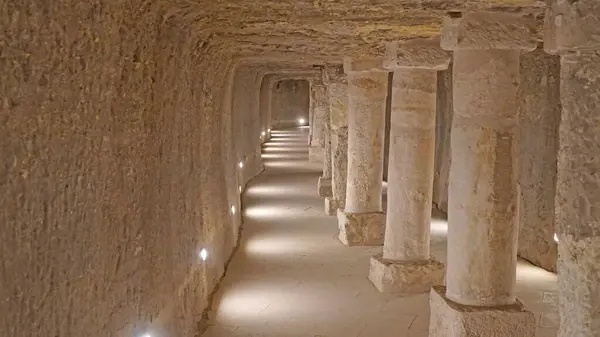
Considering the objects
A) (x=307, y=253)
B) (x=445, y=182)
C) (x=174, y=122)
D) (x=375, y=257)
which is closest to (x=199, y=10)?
(x=174, y=122)

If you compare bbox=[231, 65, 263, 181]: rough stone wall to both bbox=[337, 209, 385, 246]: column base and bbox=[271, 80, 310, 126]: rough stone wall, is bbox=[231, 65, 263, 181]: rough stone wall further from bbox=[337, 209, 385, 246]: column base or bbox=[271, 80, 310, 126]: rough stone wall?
bbox=[271, 80, 310, 126]: rough stone wall

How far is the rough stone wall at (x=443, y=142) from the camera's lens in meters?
15.3

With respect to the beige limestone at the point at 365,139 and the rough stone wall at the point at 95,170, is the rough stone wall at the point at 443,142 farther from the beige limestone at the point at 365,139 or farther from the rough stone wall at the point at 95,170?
the rough stone wall at the point at 95,170

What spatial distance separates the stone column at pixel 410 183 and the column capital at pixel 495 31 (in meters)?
2.45

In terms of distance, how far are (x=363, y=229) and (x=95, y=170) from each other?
8.08 meters

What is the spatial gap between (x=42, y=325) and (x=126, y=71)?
6.20ft

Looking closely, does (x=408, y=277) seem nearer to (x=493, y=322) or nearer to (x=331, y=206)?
(x=493, y=322)

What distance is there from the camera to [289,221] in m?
13.9

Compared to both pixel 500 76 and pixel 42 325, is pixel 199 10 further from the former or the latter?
pixel 42 325

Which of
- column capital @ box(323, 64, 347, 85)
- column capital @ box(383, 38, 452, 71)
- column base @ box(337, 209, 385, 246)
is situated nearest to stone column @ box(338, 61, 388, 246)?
column base @ box(337, 209, 385, 246)

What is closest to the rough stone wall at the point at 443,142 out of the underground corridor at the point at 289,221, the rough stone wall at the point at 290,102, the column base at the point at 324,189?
the column base at the point at 324,189

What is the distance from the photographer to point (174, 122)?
21.3 feet

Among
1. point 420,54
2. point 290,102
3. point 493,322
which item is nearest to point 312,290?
point 420,54

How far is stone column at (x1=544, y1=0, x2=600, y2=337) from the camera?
10.0 feet
